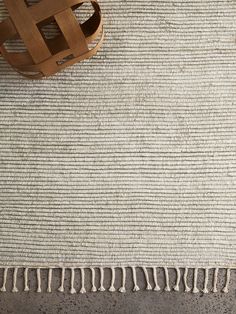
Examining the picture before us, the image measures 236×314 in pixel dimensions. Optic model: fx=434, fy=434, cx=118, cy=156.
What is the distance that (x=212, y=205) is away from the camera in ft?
2.46

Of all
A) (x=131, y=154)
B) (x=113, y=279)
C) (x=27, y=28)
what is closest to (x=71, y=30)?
(x=27, y=28)

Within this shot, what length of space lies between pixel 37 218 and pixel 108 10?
0.40 m

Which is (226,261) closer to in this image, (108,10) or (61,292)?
(61,292)

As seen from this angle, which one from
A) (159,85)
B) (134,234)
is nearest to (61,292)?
(134,234)

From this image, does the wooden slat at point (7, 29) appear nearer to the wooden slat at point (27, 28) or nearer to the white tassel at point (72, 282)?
the wooden slat at point (27, 28)

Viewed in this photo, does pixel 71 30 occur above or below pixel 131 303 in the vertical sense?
above

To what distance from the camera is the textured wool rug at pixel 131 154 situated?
746mm

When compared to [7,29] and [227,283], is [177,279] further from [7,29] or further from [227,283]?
[7,29]

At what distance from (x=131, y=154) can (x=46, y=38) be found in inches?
10.4

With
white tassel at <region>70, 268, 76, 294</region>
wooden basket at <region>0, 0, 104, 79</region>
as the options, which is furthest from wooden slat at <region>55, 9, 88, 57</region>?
white tassel at <region>70, 268, 76, 294</region>

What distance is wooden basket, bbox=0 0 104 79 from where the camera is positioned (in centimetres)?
69

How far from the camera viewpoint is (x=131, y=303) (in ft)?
2.43

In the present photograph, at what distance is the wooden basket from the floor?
393mm

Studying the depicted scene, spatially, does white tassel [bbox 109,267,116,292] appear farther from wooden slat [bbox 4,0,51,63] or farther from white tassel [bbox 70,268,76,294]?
wooden slat [bbox 4,0,51,63]
